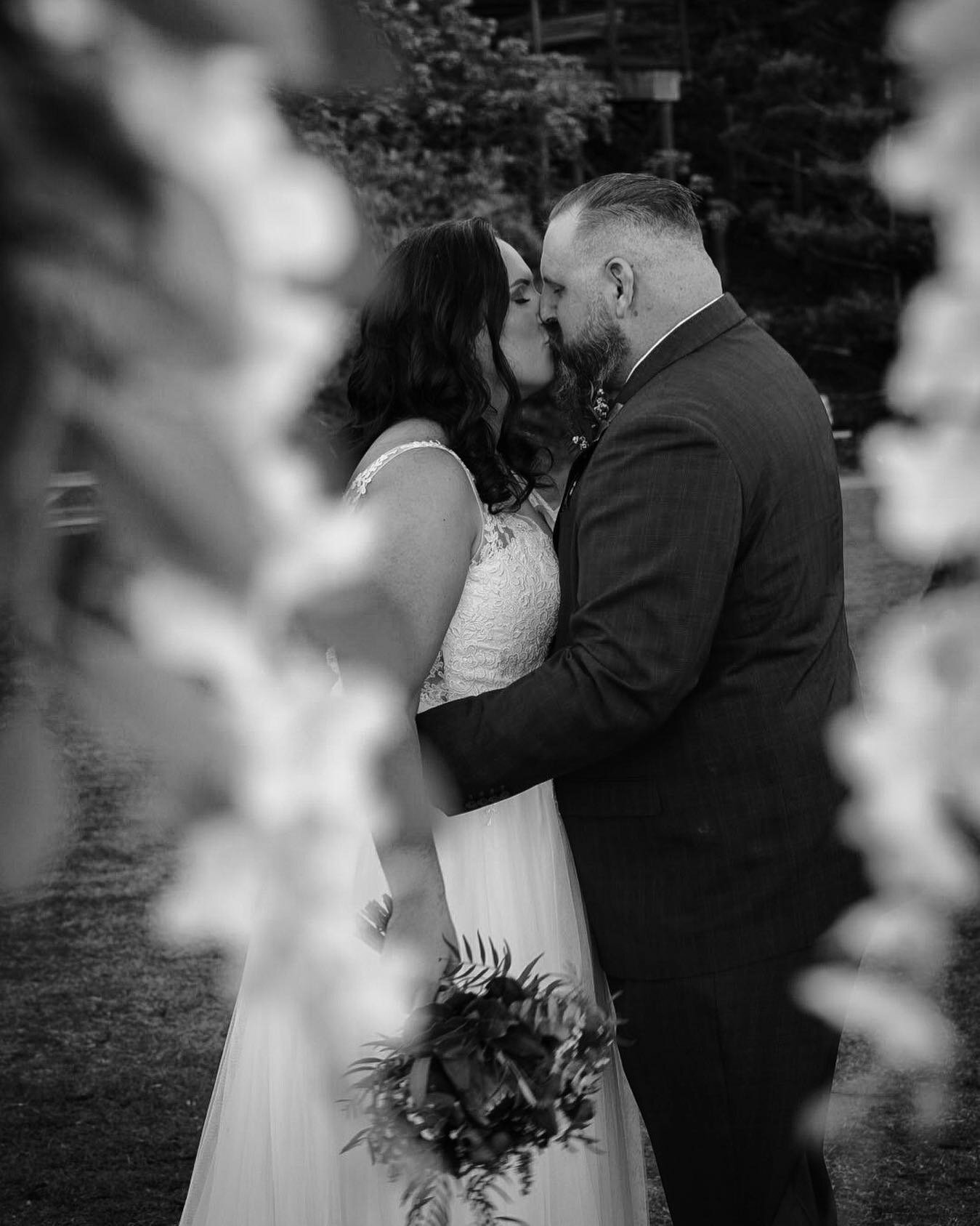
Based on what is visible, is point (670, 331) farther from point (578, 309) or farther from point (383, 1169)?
point (383, 1169)

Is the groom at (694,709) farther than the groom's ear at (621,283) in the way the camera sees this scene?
No

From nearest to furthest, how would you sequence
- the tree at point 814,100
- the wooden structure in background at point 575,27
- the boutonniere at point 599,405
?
the tree at point 814,100, the boutonniere at point 599,405, the wooden structure in background at point 575,27

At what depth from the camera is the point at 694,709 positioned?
1.89m

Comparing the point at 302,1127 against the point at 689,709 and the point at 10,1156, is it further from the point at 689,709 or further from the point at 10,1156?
the point at 10,1156

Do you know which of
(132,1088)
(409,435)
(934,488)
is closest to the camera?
(934,488)

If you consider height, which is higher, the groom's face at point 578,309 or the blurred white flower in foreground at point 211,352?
the groom's face at point 578,309

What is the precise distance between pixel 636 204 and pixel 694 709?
0.64 meters

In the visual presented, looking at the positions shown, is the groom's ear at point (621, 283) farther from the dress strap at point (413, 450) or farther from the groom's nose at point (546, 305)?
the dress strap at point (413, 450)

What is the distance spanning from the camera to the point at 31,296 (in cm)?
42

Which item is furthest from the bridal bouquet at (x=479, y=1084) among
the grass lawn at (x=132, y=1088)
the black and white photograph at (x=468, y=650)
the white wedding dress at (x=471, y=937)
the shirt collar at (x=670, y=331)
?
the grass lawn at (x=132, y=1088)

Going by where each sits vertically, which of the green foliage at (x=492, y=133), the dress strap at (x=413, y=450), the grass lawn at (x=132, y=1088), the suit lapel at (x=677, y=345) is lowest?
the grass lawn at (x=132, y=1088)

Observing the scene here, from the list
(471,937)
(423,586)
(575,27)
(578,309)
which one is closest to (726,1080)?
(471,937)

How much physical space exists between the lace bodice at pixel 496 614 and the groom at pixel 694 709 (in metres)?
0.05

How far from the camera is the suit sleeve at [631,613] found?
69.5 inches
